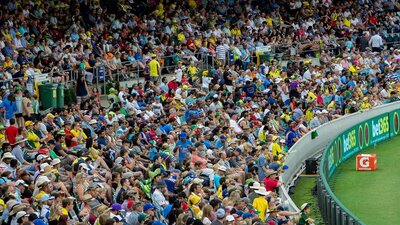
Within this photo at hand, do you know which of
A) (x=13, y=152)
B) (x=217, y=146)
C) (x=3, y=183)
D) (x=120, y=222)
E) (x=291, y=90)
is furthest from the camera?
(x=291, y=90)

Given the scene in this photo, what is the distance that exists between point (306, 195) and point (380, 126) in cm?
913

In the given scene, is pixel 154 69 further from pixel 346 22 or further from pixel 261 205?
pixel 346 22

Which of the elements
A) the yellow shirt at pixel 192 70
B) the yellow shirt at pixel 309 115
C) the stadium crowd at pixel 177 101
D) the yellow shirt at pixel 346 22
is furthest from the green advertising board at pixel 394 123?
the yellow shirt at pixel 346 22

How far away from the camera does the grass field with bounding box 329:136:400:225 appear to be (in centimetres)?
2634

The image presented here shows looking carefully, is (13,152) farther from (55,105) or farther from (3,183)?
(55,105)

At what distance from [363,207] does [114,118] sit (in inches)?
252

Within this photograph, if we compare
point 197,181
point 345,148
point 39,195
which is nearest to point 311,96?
point 345,148

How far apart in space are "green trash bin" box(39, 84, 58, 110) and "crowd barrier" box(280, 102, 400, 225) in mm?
6178

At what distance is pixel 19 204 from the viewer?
1780 cm

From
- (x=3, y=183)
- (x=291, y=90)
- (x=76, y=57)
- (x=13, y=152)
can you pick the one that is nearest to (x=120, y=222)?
(x=3, y=183)

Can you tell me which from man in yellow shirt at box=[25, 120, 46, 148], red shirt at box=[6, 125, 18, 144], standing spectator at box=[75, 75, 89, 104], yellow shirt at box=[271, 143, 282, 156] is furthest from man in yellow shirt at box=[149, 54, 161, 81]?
red shirt at box=[6, 125, 18, 144]

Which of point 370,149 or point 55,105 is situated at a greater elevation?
point 55,105

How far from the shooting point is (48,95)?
28.6 metres

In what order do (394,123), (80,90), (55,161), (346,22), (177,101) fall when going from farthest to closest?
(346,22)
(394,123)
(177,101)
(80,90)
(55,161)
